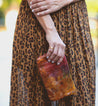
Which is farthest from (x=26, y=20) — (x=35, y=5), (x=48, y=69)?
(x=48, y=69)

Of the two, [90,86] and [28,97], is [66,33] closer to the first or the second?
[90,86]

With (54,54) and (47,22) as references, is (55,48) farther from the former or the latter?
(47,22)

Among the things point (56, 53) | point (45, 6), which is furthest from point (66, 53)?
point (45, 6)

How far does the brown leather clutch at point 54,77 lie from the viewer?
1315 millimetres

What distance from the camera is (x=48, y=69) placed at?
1.32 meters

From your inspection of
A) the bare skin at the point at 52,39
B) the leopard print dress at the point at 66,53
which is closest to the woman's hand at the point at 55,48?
the bare skin at the point at 52,39

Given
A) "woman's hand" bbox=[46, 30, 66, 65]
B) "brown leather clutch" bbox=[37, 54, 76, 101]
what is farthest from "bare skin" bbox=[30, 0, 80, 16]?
"brown leather clutch" bbox=[37, 54, 76, 101]

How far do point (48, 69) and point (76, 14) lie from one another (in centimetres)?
43

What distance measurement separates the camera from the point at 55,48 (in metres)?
1.31

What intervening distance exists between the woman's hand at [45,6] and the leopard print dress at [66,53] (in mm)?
76

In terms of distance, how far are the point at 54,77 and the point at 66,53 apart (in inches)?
8.8

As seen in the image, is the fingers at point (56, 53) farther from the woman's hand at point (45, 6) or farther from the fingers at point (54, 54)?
the woman's hand at point (45, 6)

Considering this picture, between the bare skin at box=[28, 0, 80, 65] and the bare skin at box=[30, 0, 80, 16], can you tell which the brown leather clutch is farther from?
the bare skin at box=[30, 0, 80, 16]

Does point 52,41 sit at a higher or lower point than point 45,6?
lower
